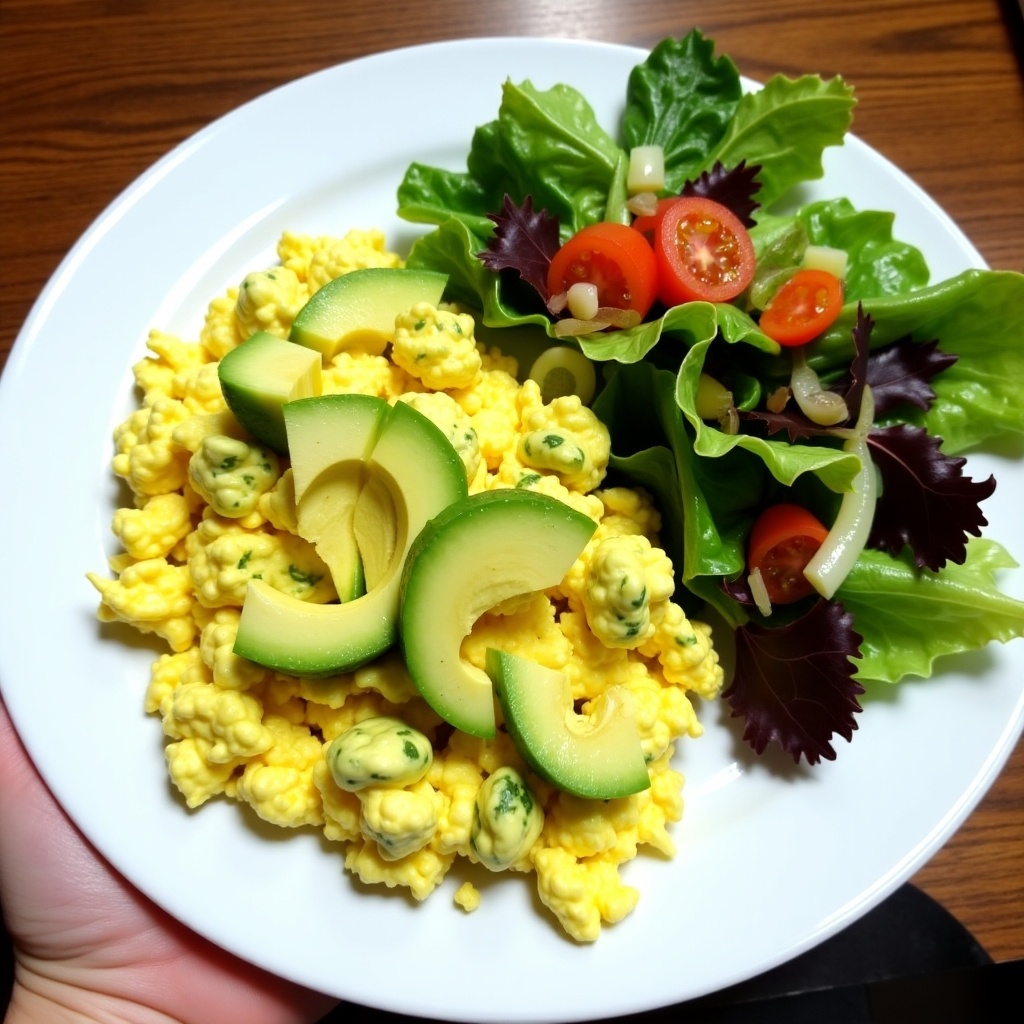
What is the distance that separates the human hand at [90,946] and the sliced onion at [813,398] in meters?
1.59

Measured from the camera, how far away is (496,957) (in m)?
1.50

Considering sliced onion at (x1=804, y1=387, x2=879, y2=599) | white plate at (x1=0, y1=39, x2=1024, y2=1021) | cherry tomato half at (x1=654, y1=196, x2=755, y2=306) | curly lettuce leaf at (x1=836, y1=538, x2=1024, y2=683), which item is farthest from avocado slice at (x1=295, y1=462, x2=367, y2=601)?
curly lettuce leaf at (x1=836, y1=538, x2=1024, y2=683)

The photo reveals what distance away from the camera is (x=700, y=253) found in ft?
5.67

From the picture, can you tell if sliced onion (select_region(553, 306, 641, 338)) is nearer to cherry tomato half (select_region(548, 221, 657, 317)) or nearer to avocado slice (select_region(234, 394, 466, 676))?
cherry tomato half (select_region(548, 221, 657, 317))

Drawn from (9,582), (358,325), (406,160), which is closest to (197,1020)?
(9,582)

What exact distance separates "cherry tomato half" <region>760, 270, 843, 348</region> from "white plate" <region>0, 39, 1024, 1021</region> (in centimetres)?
38

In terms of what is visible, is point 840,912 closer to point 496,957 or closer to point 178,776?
point 496,957

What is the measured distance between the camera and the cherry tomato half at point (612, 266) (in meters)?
1.68

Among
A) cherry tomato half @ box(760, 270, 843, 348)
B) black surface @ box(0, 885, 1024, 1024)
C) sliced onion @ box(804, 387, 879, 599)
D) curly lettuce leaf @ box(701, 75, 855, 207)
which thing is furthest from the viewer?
black surface @ box(0, 885, 1024, 1024)

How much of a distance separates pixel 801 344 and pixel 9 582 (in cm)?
168

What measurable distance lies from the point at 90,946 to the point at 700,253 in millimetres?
1868

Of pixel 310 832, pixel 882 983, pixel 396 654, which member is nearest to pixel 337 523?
pixel 396 654

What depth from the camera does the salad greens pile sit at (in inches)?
63.9

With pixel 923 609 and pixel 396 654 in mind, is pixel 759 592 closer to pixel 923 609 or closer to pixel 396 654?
pixel 923 609
